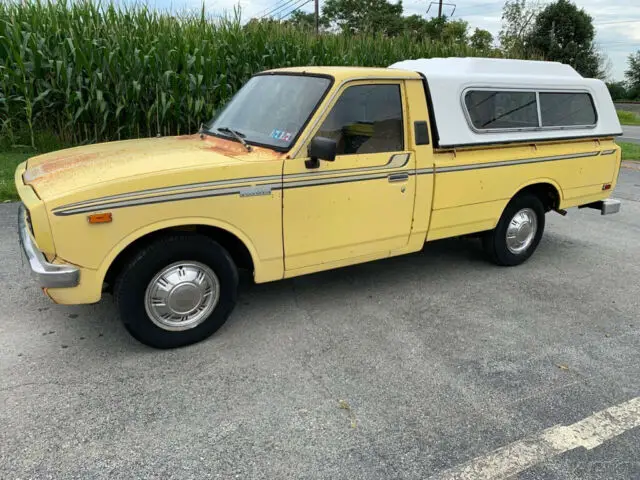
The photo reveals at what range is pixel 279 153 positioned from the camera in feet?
12.5

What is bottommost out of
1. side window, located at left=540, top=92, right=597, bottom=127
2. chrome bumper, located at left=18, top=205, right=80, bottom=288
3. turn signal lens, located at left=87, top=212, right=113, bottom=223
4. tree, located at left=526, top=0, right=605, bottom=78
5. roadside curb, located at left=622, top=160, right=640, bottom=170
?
roadside curb, located at left=622, top=160, right=640, bottom=170

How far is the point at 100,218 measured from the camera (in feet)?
10.4

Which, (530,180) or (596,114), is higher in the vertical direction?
(596,114)

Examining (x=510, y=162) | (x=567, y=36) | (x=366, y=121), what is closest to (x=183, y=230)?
(x=366, y=121)

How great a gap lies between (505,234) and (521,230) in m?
0.24

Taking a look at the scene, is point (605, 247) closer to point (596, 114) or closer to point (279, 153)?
point (596, 114)

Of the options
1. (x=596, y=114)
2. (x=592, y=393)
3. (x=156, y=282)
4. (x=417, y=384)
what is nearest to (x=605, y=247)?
(x=596, y=114)

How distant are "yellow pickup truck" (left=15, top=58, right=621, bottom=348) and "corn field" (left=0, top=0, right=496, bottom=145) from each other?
429 cm

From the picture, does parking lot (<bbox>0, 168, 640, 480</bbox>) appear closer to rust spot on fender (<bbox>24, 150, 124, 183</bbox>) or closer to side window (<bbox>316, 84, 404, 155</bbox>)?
rust spot on fender (<bbox>24, 150, 124, 183</bbox>)

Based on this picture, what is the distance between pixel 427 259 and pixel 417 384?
256 cm

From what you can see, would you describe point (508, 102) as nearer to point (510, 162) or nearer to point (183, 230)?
point (510, 162)

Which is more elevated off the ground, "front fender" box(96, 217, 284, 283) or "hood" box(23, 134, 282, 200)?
"hood" box(23, 134, 282, 200)

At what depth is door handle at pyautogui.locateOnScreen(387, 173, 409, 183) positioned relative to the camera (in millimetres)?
4248

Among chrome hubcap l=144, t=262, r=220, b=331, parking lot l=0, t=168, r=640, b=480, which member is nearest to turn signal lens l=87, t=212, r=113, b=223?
chrome hubcap l=144, t=262, r=220, b=331
